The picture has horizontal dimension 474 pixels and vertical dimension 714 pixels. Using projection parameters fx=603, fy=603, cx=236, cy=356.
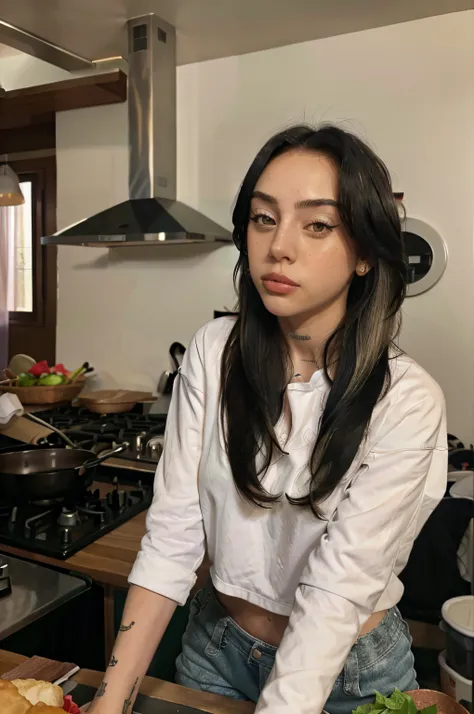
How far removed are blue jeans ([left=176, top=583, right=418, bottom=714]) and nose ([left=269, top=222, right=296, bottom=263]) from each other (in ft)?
1.75

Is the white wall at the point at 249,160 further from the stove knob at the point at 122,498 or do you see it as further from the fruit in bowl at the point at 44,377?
the stove knob at the point at 122,498

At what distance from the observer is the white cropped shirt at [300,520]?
0.70m

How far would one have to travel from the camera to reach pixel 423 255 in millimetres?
2025

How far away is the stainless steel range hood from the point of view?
2113mm

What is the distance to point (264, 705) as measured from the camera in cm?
65

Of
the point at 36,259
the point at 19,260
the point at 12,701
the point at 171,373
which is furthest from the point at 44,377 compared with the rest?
the point at 12,701

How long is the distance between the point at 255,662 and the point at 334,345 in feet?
1.51

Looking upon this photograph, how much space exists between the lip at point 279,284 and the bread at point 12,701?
0.54m

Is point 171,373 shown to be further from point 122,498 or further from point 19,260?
point 19,260

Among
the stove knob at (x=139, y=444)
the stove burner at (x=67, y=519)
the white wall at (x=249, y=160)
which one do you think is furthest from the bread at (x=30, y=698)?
the white wall at (x=249, y=160)

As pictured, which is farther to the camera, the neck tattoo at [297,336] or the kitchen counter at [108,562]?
the kitchen counter at [108,562]

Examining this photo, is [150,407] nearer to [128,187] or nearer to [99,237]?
[99,237]

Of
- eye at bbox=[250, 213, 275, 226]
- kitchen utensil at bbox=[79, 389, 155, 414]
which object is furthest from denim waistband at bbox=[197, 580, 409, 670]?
kitchen utensil at bbox=[79, 389, 155, 414]

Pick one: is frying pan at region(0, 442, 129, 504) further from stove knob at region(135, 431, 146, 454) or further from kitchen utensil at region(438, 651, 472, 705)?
kitchen utensil at region(438, 651, 472, 705)
